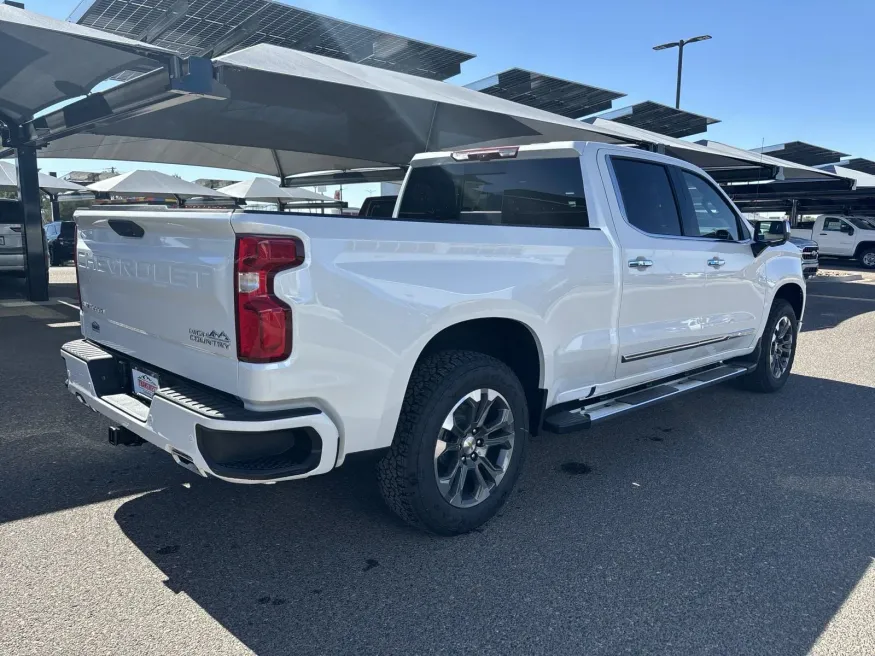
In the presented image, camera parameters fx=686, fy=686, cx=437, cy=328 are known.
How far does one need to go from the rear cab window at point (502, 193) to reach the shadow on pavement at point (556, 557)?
1.59m

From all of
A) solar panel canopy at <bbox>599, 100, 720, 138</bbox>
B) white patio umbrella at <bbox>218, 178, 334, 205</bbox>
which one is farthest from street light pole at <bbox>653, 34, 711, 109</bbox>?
white patio umbrella at <bbox>218, 178, 334, 205</bbox>

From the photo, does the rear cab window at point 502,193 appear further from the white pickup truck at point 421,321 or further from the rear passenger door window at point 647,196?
the rear passenger door window at point 647,196

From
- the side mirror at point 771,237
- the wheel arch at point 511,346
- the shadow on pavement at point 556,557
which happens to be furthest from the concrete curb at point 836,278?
the wheel arch at point 511,346

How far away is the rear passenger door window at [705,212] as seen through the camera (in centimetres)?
487

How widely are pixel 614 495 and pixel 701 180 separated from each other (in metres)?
2.55

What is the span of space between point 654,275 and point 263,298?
265cm

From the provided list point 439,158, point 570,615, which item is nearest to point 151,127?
point 439,158

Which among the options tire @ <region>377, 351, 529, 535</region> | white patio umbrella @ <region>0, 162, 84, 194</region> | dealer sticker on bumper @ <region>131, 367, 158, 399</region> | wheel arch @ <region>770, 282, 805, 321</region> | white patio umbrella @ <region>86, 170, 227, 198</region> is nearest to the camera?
tire @ <region>377, 351, 529, 535</region>

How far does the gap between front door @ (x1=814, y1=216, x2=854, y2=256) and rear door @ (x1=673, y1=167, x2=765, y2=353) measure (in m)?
23.7

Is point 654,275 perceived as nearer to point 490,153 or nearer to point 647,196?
point 647,196

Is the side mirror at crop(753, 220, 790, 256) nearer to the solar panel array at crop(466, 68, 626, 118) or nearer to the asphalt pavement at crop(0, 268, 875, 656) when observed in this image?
the asphalt pavement at crop(0, 268, 875, 656)

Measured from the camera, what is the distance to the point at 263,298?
2557 mm

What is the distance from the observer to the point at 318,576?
9.78ft

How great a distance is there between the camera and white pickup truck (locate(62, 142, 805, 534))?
2613mm
